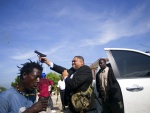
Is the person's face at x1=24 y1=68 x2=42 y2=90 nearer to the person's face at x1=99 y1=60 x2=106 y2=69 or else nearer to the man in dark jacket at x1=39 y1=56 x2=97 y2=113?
the man in dark jacket at x1=39 y1=56 x2=97 y2=113

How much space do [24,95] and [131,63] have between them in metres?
2.32

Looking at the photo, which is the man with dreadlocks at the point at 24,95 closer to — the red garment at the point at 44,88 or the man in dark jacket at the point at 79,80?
the man in dark jacket at the point at 79,80

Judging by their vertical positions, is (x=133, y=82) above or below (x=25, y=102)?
above

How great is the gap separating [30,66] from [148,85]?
210 centimetres

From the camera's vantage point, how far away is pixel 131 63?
3.73 meters

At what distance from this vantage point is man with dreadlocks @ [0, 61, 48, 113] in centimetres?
188

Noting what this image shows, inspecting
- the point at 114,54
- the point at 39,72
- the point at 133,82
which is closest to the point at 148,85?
the point at 133,82

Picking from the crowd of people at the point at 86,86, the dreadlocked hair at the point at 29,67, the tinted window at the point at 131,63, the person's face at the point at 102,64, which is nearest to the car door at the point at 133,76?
the tinted window at the point at 131,63

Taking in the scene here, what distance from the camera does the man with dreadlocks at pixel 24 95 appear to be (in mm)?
1883

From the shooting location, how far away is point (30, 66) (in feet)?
7.42

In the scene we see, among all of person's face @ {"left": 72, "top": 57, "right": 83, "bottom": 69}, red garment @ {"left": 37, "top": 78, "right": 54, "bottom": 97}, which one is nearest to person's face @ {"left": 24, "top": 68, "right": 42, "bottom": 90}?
person's face @ {"left": 72, "top": 57, "right": 83, "bottom": 69}

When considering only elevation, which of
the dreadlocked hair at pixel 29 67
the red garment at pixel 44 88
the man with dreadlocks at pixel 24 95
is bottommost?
the man with dreadlocks at pixel 24 95

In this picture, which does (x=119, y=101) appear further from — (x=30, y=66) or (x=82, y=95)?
(x=30, y=66)

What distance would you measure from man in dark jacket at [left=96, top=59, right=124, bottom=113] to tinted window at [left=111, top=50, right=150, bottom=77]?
228 mm
